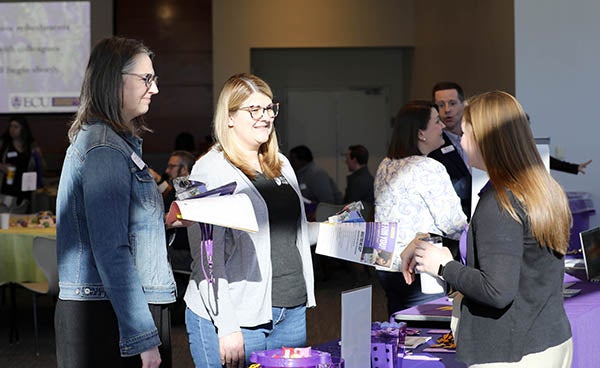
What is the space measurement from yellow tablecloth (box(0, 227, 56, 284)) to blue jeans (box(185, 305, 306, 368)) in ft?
13.8

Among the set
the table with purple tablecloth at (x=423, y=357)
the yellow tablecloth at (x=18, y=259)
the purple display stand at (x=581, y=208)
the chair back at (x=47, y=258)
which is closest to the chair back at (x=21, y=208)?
the yellow tablecloth at (x=18, y=259)

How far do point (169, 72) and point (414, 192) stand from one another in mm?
9454

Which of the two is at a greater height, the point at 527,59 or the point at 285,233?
the point at 527,59

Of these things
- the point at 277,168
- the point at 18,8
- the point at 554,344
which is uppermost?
the point at 18,8

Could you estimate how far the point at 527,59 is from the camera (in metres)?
7.55

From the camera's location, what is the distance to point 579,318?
3.29 metres

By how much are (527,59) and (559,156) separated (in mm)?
826

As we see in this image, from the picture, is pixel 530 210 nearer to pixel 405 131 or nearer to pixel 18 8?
pixel 405 131

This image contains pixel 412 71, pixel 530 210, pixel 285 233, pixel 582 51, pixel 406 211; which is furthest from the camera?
pixel 412 71

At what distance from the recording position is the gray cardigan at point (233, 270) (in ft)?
9.14

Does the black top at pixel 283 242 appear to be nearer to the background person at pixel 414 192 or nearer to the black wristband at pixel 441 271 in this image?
the black wristband at pixel 441 271

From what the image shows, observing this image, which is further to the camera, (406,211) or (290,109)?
(290,109)

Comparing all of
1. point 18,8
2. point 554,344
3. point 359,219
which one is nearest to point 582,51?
point 359,219

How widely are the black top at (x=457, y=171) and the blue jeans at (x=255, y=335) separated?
1.82 metres
